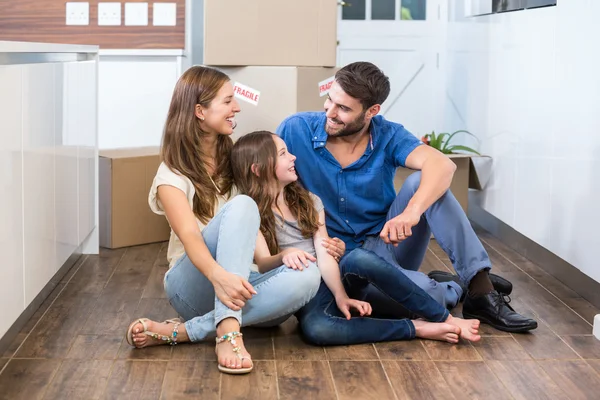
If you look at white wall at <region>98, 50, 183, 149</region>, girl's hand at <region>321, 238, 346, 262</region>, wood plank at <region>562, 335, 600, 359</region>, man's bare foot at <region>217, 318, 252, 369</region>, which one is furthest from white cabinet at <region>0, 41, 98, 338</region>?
wood plank at <region>562, 335, 600, 359</region>

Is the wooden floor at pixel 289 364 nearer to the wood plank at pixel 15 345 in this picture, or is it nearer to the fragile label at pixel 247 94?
the wood plank at pixel 15 345

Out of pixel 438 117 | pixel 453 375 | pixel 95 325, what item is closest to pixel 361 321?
pixel 453 375

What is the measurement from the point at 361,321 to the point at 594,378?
0.57 m

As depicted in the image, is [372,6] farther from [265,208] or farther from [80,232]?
[265,208]

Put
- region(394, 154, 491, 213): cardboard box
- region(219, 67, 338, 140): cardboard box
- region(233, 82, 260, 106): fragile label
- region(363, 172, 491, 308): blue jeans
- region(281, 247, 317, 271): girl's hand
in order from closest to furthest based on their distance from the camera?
1. region(281, 247, 317, 271): girl's hand
2. region(363, 172, 491, 308): blue jeans
3. region(233, 82, 260, 106): fragile label
4. region(219, 67, 338, 140): cardboard box
5. region(394, 154, 491, 213): cardboard box

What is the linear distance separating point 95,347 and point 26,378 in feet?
0.84

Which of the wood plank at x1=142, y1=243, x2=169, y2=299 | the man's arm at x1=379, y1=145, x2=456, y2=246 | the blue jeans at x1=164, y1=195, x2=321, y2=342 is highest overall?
the man's arm at x1=379, y1=145, x2=456, y2=246

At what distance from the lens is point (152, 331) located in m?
2.18

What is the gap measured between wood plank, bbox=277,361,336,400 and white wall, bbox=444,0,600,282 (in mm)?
1045

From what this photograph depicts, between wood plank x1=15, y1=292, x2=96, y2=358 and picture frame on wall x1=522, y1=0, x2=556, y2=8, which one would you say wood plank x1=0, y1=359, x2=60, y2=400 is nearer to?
wood plank x1=15, y1=292, x2=96, y2=358

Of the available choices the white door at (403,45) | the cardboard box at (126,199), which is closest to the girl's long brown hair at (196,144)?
the cardboard box at (126,199)

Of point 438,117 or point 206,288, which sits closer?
point 206,288

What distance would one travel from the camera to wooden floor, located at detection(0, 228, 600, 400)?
6.31ft

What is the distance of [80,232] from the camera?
2998 mm
